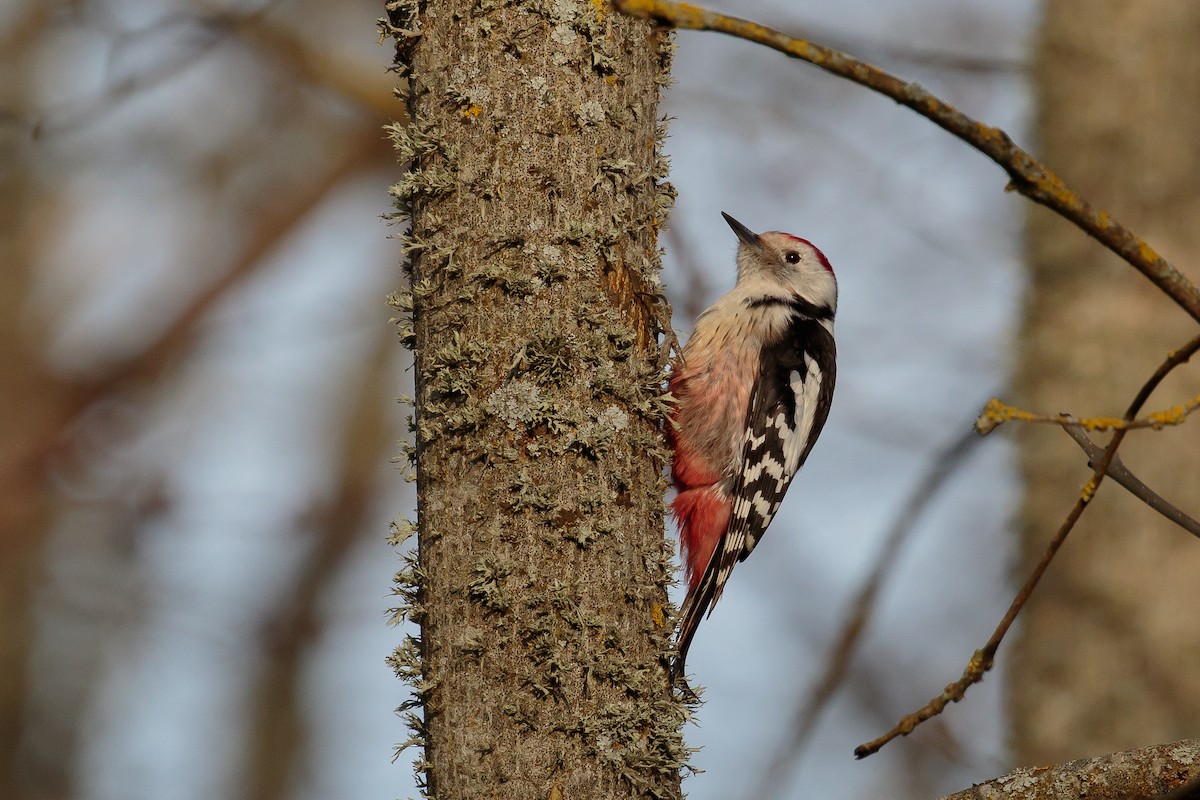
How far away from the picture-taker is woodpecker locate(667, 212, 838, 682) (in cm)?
399

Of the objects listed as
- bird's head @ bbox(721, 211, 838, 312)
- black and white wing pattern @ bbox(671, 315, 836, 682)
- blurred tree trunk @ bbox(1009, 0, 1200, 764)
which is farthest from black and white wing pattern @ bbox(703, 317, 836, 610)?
blurred tree trunk @ bbox(1009, 0, 1200, 764)

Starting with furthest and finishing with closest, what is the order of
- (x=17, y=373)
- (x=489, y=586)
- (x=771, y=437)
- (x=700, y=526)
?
(x=17, y=373), (x=771, y=437), (x=700, y=526), (x=489, y=586)

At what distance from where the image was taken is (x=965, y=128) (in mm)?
1670

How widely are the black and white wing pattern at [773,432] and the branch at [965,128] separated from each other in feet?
7.74

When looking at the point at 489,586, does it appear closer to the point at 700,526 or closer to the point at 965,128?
the point at 965,128

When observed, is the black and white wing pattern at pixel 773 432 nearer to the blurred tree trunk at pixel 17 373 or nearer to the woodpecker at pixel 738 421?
the woodpecker at pixel 738 421

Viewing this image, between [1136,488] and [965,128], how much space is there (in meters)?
0.76

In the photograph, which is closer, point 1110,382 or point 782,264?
point 782,264

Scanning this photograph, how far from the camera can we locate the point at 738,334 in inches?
168

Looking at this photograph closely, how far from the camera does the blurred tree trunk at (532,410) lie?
2.31m

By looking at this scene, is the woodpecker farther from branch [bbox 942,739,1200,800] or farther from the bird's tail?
branch [bbox 942,739,1200,800]

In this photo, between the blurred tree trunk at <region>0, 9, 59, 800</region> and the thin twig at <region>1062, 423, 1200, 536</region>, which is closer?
the thin twig at <region>1062, 423, 1200, 536</region>

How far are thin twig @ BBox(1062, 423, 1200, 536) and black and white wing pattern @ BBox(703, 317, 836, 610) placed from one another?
1909 mm

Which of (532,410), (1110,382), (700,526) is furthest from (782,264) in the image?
(532,410)
